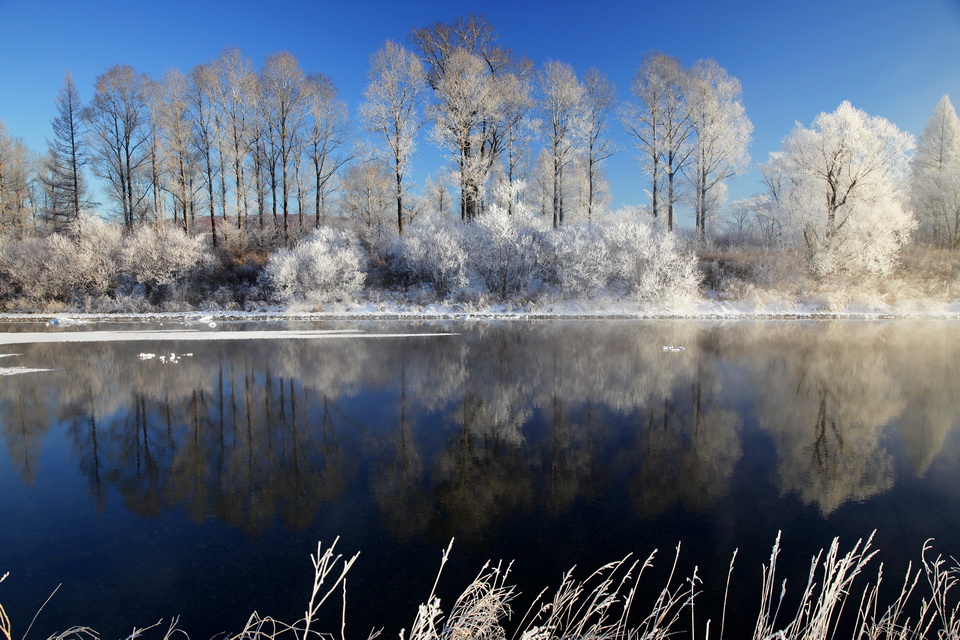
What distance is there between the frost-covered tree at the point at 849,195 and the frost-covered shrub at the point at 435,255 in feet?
61.7

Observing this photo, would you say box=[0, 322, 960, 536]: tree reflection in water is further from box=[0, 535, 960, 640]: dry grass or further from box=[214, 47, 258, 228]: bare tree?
box=[214, 47, 258, 228]: bare tree

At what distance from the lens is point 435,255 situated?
90.0 ft

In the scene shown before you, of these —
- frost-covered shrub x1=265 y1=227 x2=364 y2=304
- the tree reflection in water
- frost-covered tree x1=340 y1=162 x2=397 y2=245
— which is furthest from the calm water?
frost-covered tree x1=340 y1=162 x2=397 y2=245

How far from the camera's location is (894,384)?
1051cm

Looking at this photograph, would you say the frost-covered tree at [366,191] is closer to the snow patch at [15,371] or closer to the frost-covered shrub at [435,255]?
the frost-covered shrub at [435,255]

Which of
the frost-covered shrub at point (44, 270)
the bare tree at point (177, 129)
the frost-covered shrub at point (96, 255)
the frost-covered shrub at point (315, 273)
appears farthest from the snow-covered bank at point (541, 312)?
the bare tree at point (177, 129)

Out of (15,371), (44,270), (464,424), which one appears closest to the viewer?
(464,424)

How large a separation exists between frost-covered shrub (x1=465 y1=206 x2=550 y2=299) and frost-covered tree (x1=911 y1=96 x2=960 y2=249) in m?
26.9

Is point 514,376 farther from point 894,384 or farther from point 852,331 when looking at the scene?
point 852,331

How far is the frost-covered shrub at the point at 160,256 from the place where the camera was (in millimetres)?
28453

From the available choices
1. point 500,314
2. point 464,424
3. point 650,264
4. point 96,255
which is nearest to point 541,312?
point 500,314

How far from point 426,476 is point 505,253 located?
22.4 m

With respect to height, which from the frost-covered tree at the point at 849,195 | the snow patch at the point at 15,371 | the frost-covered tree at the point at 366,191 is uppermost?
the frost-covered tree at the point at 366,191

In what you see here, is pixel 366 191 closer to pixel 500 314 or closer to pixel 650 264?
pixel 500 314
